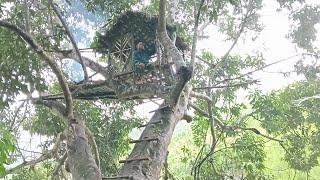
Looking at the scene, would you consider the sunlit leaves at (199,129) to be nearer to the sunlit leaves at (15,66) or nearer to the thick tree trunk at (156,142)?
the thick tree trunk at (156,142)

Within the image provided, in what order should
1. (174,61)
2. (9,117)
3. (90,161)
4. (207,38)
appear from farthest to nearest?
1. (207,38)
2. (9,117)
3. (174,61)
4. (90,161)

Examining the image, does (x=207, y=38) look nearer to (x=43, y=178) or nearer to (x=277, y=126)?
(x=277, y=126)

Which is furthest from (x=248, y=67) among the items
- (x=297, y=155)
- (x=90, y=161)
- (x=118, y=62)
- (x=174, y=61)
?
(x=90, y=161)

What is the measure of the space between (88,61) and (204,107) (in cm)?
229

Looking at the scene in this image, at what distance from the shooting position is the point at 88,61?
4988 mm

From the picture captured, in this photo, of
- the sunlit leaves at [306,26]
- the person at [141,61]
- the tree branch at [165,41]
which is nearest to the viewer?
the tree branch at [165,41]

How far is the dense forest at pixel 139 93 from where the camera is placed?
146 inches

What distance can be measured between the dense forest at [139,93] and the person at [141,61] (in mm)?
14

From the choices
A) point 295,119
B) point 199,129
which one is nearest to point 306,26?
point 295,119

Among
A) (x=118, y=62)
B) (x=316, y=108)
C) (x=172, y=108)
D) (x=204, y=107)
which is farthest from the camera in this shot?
(x=204, y=107)

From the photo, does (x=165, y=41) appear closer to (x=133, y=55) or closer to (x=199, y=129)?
(x=133, y=55)

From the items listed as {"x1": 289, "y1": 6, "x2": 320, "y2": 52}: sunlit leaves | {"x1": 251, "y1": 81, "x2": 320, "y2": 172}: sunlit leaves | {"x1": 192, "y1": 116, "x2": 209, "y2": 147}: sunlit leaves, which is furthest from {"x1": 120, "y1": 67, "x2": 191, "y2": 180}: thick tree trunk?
{"x1": 289, "y1": 6, "x2": 320, "y2": 52}: sunlit leaves

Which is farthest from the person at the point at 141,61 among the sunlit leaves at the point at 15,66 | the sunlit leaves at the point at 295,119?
the sunlit leaves at the point at 295,119

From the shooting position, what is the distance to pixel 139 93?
4164 mm
